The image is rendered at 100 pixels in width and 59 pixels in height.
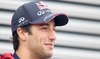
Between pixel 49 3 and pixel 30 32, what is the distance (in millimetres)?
1196

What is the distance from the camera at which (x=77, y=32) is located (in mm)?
6895

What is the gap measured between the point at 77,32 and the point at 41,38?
1.37 metres

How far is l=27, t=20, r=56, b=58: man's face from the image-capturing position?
555 cm

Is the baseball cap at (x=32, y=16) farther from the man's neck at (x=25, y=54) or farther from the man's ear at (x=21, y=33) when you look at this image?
the man's neck at (x=25, y=54)

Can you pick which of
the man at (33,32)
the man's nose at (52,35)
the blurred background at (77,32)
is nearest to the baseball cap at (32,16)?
the man at (33,32)

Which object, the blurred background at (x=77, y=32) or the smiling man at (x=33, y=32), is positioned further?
the blurred background at (x=77, y=32)

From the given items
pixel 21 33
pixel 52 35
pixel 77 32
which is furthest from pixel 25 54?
pixel 77 32

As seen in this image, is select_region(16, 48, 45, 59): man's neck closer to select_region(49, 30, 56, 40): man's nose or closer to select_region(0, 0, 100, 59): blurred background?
select_region(49, 30, 56, 40): man's nose

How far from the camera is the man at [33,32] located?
18.2 ft

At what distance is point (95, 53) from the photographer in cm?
698

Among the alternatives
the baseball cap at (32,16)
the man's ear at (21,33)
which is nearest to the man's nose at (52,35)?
the baseball cap at (32,16)

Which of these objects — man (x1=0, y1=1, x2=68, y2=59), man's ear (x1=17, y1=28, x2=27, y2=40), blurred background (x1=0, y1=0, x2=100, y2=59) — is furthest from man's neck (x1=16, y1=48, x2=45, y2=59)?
blurred background (x1=0, y1=0, x2=100, y2=59)

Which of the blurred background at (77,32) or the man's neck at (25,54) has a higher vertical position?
the blurred background at (77,32)

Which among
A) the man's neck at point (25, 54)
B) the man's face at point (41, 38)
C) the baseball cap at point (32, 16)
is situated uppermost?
the baseball cap at point (32, 16)
